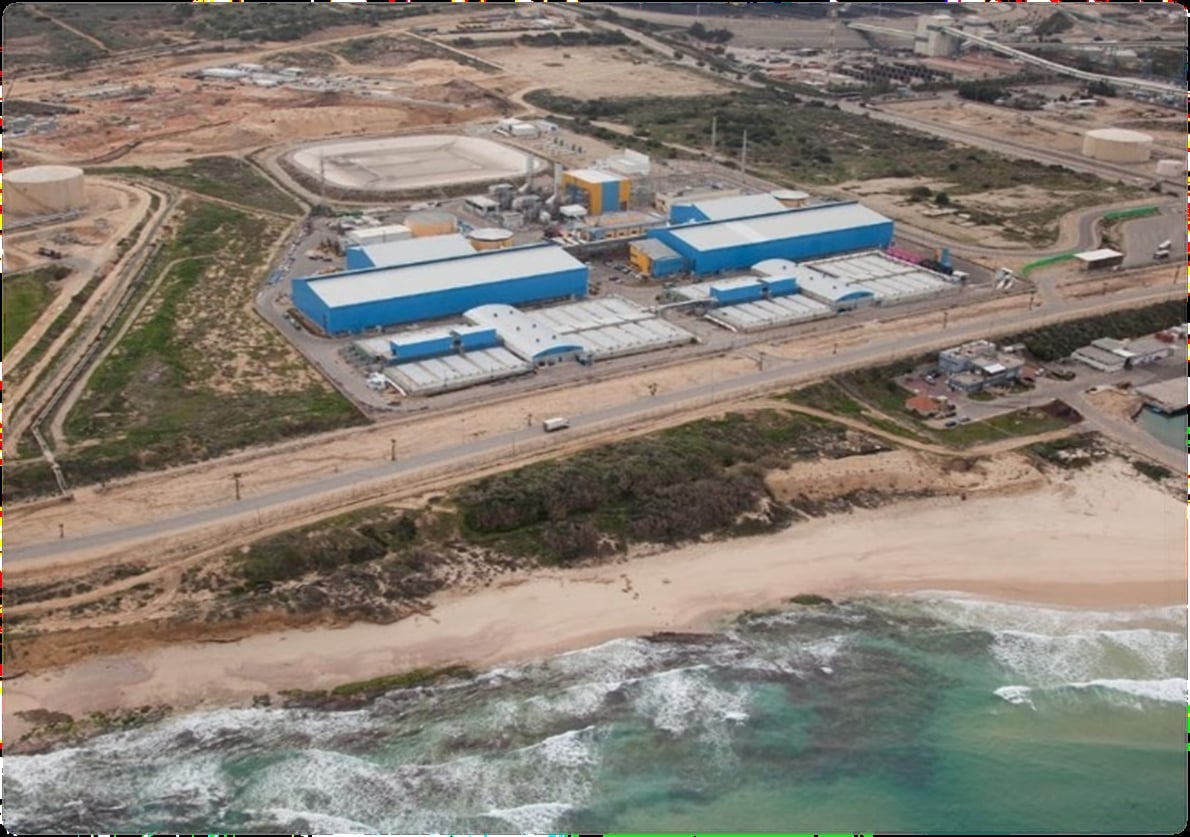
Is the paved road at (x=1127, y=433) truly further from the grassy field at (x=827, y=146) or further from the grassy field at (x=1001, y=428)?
the grassy field at (x=827, y=146)

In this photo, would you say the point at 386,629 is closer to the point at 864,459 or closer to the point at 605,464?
the point at 605,464

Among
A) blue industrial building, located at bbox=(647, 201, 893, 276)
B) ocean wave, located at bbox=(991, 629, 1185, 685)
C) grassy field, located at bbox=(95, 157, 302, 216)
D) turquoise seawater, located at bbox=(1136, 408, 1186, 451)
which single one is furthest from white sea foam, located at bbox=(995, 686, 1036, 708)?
grassy field, located at bbox=(95, 157, 302, 216)

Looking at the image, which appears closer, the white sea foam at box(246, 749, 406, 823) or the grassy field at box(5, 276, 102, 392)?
the white sea foam at box(246, 749, 406, 823)

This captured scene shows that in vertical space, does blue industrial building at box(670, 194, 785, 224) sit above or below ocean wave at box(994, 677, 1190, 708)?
above

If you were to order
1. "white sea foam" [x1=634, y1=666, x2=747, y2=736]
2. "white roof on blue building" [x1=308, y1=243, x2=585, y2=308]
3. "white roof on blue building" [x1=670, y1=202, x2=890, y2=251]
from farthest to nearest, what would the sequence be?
1. "white roof on blue building" [x1=670, y1=202, x2=890, y2=251]
2. "white roof on blue building" [x1=308, y1=243, x2=585, y2=308]
3. "white sea foam" [x1=634, y1=666, x2=747, y2=736]

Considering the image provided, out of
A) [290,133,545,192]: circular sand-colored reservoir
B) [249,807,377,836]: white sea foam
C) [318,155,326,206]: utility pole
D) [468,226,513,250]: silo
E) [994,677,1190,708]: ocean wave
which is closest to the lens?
[249,807,377,836]: white sea foam

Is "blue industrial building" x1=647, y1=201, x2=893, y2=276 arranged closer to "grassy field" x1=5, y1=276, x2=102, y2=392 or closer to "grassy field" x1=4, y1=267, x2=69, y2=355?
"grassy field" x1=5, y1=276, x2=102, y2=392

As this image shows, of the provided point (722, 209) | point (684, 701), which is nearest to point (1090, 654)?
point (684, 701)

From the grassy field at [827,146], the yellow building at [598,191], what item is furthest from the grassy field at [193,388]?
the grassy field at [827,146]

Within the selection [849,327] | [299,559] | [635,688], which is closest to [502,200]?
[849,327]
